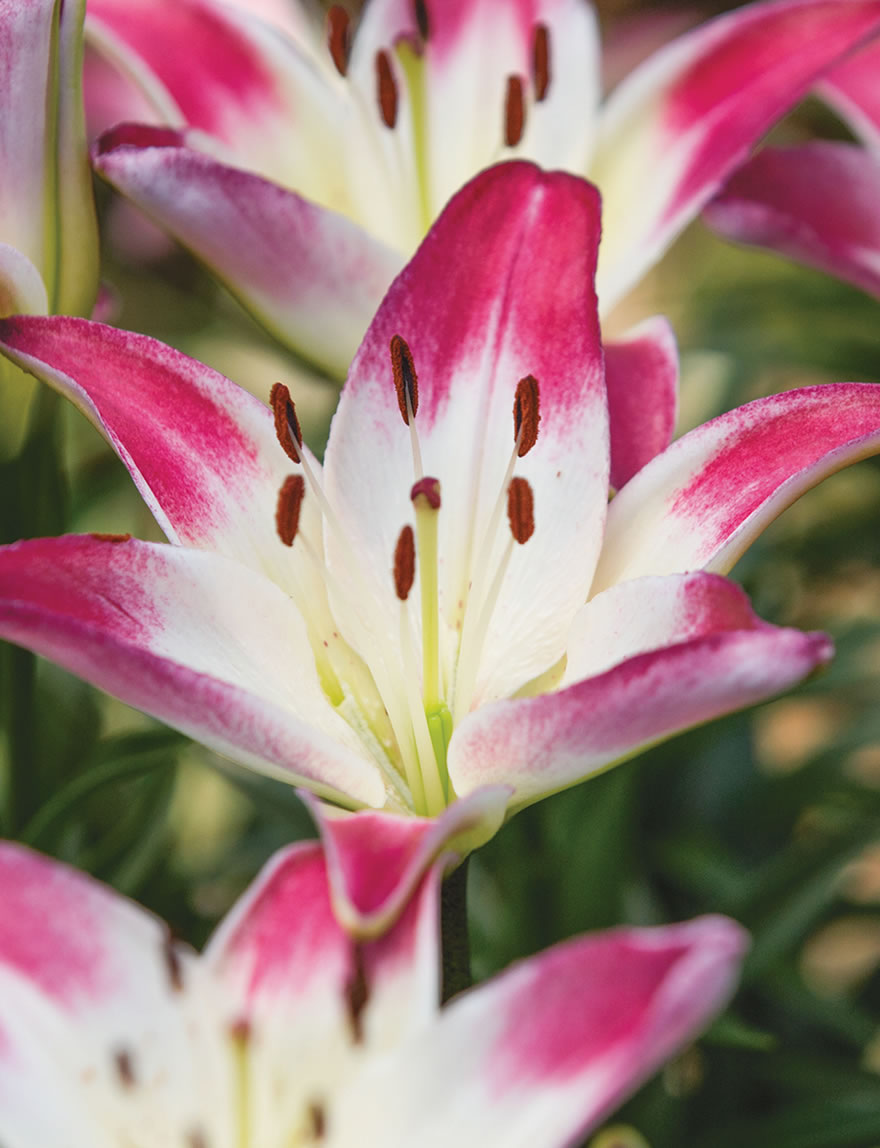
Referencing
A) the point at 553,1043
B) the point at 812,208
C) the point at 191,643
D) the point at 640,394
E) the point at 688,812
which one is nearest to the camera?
the point at 553,1043

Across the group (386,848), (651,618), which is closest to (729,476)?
(651,618)

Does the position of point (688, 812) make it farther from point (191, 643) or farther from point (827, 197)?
point (191, 643)

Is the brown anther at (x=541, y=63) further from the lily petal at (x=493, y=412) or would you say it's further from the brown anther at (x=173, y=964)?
the brown anther at (x=173, y=964)

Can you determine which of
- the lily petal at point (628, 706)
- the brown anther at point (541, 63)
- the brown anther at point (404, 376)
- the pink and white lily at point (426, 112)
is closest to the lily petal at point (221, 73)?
the pink and white lily at point (426, 112)

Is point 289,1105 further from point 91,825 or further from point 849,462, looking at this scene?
point 91,825

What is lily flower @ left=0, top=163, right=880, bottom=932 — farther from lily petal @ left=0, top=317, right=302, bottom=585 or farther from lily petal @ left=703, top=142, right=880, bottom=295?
lily petal @ left=703, top=142, right=880, bottom=295

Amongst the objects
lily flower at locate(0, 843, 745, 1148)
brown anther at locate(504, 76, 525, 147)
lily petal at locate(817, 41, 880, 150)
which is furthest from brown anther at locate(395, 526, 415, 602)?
lily petal at locate(817, 41, 880, 150)
